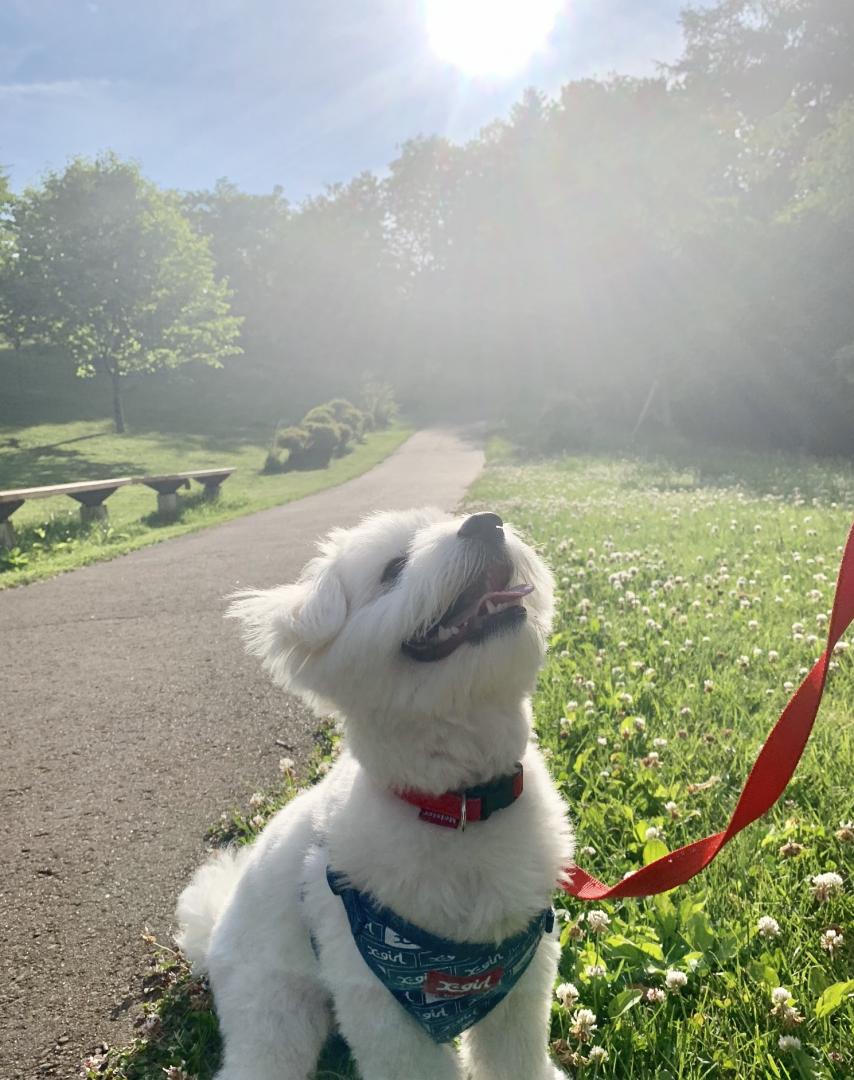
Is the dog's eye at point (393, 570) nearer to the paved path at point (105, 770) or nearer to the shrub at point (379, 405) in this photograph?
the paved path at point (105, 770)

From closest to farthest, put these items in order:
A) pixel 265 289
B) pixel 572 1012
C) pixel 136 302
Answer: pixel 572 1012 < pixel 136 302 < pixel 265 289

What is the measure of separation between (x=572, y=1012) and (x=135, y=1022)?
5.66 feet

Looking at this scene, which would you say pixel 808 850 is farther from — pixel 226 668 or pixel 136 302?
pixel 136 302

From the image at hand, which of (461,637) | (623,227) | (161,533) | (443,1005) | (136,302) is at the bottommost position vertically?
(161,533)

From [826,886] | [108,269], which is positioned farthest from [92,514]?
[108,269]

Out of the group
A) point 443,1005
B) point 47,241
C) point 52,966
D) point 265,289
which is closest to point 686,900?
point 443,1005

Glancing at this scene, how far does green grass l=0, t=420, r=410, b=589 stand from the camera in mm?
12875

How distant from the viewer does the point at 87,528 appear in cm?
1455

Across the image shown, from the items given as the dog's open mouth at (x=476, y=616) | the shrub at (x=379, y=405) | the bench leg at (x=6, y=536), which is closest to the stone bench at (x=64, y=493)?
the bench leg at (x=6, y=536)

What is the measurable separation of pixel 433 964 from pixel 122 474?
27.3 metres

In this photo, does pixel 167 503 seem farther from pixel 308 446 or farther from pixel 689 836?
pixel 689 836

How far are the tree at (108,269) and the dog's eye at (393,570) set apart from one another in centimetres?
3651

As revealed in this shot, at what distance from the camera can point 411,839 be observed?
7.64ft

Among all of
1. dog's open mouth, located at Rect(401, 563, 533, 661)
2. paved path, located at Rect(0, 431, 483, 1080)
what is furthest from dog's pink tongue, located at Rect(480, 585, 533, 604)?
paved path, located at Rect(0, 431, 483, 1080)
